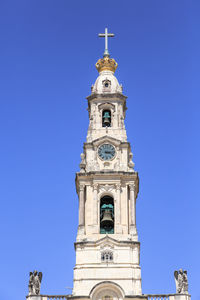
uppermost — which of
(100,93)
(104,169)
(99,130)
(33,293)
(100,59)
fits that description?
(100,59)

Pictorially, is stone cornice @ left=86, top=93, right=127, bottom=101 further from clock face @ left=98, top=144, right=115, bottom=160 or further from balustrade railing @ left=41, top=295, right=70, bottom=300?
balustrade railing @ left=41, top=295, right=70, bottom=300

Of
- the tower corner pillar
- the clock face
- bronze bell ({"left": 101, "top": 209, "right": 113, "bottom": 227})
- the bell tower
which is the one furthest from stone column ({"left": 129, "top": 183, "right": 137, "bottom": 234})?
the tower corner pillar

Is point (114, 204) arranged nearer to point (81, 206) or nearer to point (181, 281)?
point (81, 206)

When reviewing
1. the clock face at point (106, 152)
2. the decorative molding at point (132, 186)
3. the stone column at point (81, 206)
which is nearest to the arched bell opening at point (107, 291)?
the stone column at point (81, 206)

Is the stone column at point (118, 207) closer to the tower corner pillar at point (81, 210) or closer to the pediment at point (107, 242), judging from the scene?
the pediment at point (107, 242)

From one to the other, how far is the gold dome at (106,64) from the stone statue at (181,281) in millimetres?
18935

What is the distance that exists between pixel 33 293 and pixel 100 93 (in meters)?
17.1

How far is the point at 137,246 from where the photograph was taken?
4450 centimetres

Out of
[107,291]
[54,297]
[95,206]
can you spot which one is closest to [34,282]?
[54,297]

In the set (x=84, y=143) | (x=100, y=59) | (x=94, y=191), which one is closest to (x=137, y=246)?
(x=94, y=191)

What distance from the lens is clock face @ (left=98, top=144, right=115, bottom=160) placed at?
4831 cm

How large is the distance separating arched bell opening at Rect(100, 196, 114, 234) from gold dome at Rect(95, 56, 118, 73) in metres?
12.3

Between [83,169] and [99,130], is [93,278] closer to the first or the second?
[83,169]

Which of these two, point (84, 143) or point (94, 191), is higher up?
point (84, 143)
